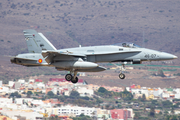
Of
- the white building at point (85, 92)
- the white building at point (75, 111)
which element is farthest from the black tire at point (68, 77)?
the white building at point (85, 92)

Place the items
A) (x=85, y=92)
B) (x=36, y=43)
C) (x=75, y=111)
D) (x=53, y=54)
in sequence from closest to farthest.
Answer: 1. (x=53, y=54)
2. (x=36, y=43)
3. (x=75, y=111)
4. (x=85, y=92)

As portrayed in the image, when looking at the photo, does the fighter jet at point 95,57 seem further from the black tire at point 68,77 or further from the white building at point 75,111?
the white building at point 75,111

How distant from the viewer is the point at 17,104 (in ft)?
502

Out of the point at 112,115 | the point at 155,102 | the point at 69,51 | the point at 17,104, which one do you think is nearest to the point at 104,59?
the point at 69,51

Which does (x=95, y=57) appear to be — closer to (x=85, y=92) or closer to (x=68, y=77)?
(x=68, y=77)

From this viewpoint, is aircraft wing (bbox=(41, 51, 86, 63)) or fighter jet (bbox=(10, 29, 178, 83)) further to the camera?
fighter jet (bbox=(10, 29, 178, 83))

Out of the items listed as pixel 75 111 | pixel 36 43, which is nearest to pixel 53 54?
pixel 36 43

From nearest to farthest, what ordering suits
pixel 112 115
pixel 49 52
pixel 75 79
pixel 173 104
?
1. pixel 49 52
2. pixel 75 79
3. pixel 112 115
4. pixel 173 104

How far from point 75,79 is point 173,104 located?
141566 mm

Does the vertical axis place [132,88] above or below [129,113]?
above

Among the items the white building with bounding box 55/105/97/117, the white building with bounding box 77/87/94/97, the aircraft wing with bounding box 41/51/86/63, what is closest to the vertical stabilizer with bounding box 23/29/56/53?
the aircraft wing with bounding box 41/51/86/63

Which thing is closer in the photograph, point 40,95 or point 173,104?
point 173,104

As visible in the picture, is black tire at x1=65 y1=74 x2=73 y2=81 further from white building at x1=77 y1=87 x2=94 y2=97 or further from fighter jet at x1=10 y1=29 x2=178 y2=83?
white building at x1=77 y1=87 x2=94 y2=97

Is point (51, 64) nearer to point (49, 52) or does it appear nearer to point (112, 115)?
point (49, 52)
